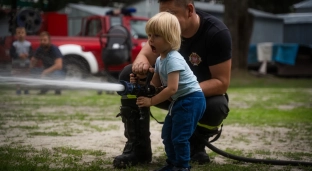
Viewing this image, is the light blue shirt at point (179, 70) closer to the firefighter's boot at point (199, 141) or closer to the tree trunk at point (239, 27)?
the firefighter's boot at point (199, 141)

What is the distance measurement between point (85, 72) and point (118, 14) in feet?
5.93

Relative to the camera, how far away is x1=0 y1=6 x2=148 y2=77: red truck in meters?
13.4

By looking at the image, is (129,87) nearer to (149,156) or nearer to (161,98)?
(161,98)

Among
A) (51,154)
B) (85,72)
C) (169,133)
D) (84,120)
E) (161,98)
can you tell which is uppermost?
(161,98)

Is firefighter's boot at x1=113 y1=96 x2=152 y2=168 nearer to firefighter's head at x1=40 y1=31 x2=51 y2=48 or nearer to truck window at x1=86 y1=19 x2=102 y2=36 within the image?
firefighter's head at x1=40 y1=31 x2=51 y2=48

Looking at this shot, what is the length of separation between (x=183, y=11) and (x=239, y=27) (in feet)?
55.0

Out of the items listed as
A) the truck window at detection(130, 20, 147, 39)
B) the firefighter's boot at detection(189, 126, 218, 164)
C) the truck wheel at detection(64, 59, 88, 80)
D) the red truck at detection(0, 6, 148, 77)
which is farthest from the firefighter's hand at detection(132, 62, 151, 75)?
the truck window at detection(130, 20, 147, 39)

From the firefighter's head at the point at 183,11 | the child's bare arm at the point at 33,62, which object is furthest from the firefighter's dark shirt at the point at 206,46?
the child's bare arm at the point at 33,62

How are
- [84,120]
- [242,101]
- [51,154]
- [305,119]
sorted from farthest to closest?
[242,101] < [305,119] < [84,120] < [51,154]

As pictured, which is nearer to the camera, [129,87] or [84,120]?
[129,87]

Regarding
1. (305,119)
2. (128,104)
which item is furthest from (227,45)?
(305,119)

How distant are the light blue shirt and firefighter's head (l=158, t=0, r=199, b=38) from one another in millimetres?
528

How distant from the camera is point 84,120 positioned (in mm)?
6711

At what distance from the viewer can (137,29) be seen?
14688 mm
